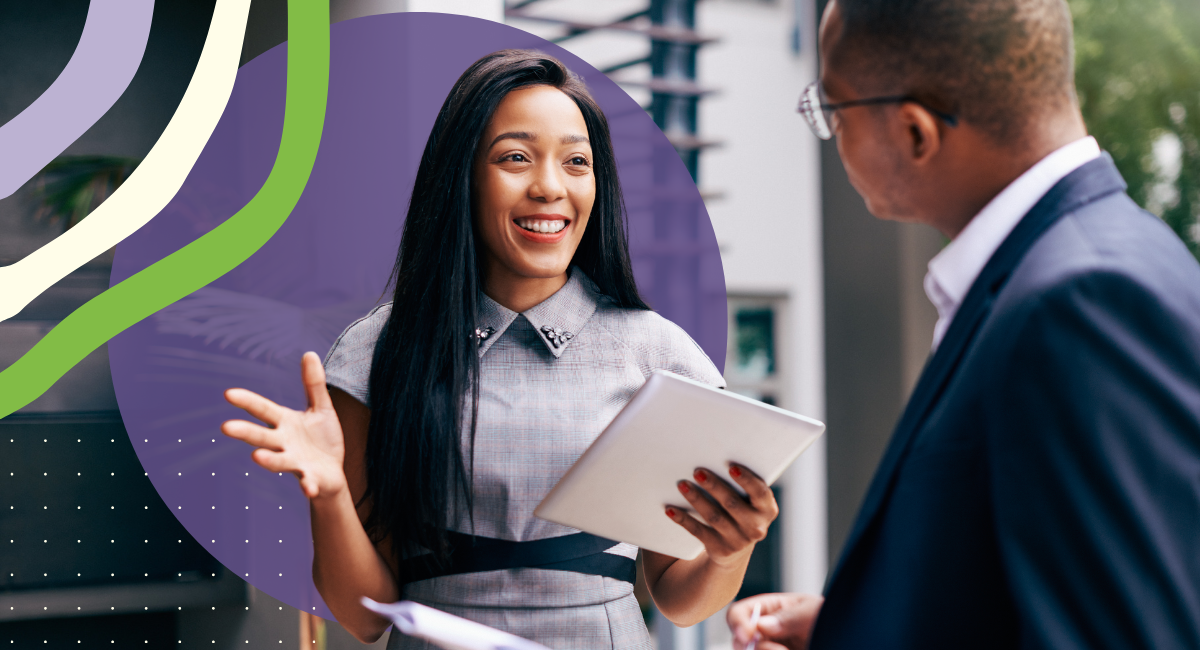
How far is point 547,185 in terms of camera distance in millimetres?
1324

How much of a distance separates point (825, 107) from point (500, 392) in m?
0.65

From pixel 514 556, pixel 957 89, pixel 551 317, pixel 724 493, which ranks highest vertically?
pixel 957 89

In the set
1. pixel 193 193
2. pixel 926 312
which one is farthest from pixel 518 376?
pixel 926 312

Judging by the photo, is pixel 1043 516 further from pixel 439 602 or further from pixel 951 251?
pixel 439 602

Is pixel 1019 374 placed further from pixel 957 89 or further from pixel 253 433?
pixel 253 433

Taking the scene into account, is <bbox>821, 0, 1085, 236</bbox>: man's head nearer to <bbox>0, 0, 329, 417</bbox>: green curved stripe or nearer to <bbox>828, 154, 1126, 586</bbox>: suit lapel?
<bbox>828, 154, 1126, 586</bbox>: suit lapel

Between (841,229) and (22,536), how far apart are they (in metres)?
2.41

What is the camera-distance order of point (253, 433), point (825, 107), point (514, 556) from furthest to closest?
point (514, 556) → point (253, 433) → point (825, 107)

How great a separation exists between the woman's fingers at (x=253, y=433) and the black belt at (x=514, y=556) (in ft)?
1.01

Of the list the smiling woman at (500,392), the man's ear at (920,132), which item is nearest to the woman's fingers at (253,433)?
the smiling woman at (500,392)

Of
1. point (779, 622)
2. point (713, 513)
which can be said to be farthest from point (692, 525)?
point (779, 622)

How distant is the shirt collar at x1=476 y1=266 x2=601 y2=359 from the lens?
1.38 m

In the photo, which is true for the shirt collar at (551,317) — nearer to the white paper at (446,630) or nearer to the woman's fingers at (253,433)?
the woman's fingers at (253,433)

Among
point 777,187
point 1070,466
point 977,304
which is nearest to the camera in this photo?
point 1070,466
